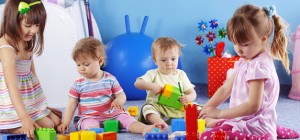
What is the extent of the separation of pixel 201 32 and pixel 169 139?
1.27m

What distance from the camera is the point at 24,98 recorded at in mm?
1893

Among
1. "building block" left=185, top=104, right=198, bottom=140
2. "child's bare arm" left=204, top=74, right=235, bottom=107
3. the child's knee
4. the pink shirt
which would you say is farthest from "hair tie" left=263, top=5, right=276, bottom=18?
the child's knee

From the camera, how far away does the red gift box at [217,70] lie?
2562mm

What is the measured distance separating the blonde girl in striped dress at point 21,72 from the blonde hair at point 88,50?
140mm

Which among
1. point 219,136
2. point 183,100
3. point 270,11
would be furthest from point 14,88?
point 270,11

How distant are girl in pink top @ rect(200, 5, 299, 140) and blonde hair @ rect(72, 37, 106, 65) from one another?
0.49 m

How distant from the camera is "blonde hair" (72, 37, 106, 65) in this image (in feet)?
5.98

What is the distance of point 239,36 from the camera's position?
1.47 metres

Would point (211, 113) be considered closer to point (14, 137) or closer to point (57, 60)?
point (14, 137)

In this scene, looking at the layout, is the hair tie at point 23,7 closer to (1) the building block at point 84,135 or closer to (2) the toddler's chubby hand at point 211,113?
(1) the building block at point 84,135

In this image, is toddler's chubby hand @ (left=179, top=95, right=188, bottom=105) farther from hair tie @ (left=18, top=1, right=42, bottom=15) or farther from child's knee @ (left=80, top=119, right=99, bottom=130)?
hair tie @ (left=18, top=1, right=42, bottom=15)

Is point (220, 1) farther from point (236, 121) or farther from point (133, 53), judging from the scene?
point (236, 121)

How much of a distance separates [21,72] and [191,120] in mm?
768

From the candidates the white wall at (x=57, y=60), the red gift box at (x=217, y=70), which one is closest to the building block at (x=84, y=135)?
the white wall at (x=57, y=60)
